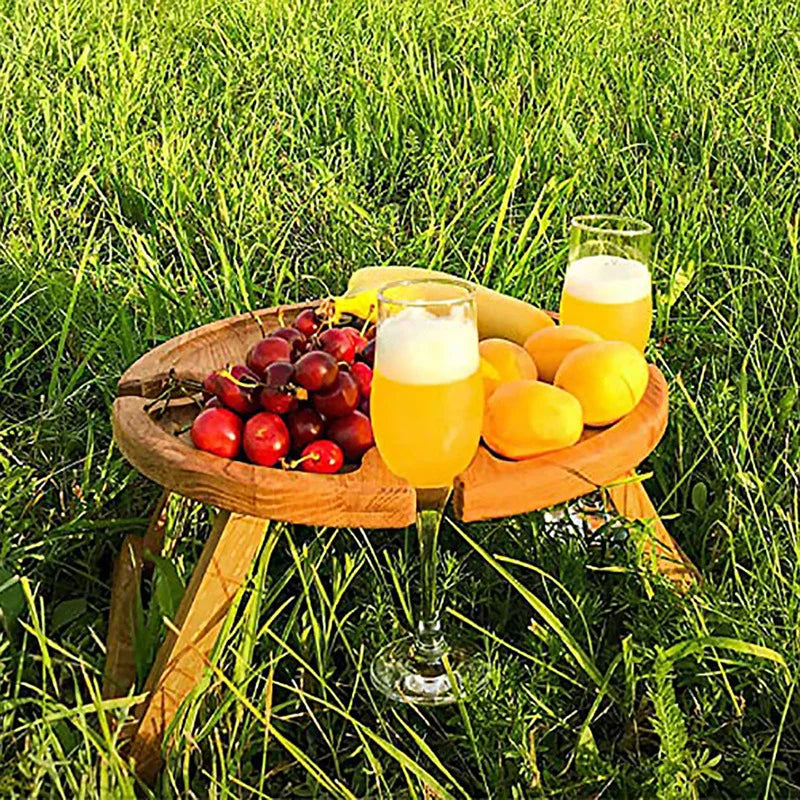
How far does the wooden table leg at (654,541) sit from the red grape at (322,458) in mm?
479

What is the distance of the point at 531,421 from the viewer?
1.59 m

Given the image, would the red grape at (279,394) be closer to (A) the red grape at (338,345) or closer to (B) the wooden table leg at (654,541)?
(A) the red grape at (338,345)

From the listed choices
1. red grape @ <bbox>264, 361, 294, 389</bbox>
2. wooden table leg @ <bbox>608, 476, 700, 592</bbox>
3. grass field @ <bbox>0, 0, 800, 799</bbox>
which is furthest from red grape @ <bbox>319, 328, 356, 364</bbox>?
wooden table leg @ <bbox>608, 476, 700, 592</bbox>

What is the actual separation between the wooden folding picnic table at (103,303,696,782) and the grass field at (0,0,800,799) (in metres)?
0.05

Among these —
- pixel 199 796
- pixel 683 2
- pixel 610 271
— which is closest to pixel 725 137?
pixel 683 2

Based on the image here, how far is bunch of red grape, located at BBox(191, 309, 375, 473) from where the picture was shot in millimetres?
1589

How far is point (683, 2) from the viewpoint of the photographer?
14.2 feet

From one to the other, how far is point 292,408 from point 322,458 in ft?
0.33

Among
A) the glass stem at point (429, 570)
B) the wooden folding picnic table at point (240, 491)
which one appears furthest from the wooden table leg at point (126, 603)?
the glass stem at point (429, 570)

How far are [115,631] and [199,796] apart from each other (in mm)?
352

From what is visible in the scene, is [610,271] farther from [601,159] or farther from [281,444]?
[601,159]

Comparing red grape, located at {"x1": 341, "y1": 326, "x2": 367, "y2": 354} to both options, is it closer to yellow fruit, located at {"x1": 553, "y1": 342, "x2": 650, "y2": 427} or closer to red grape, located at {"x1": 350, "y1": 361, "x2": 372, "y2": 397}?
red grape, located at {"x1": 350, "y1": 361, "x2": 372, "y2": 397}

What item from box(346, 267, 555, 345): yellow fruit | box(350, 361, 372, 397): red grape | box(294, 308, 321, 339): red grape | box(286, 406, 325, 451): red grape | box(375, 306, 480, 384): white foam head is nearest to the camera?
box(375, 306, 480, 384): white foam head

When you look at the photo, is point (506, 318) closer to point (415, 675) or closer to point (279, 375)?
point (279, 375)
